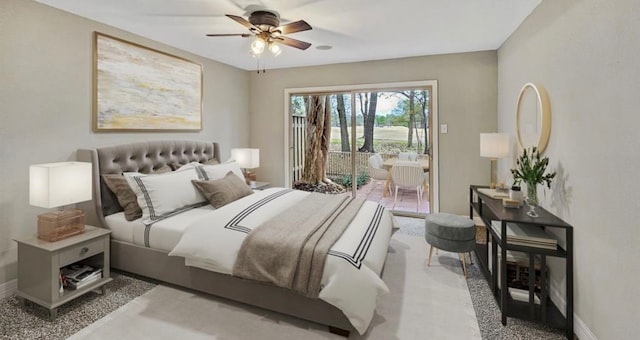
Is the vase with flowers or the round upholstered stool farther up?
the vase with flowers

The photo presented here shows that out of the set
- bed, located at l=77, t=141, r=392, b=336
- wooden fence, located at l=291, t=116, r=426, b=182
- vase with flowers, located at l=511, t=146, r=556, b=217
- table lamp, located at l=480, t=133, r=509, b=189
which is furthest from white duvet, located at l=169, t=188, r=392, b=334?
wooden fence, located at l=291, t=116, r=426, b=182

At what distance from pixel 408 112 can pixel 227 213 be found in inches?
128

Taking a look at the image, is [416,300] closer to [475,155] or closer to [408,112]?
[475,155]

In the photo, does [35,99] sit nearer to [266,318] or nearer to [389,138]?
[266,318]

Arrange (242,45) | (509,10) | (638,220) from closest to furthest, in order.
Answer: (638,220) < (509,10) < (242,45)

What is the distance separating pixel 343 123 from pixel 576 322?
149 inches

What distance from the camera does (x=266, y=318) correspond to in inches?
84.0

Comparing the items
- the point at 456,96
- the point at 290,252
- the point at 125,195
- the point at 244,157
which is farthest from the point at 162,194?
the point at 456,96

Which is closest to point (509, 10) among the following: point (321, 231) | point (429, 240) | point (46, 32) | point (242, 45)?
point (429, 240)

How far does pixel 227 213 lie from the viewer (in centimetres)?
253

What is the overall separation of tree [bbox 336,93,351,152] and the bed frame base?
326cm

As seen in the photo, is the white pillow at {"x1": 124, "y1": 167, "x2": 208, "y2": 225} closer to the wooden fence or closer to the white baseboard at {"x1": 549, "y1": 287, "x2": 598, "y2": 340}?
the wooden fence

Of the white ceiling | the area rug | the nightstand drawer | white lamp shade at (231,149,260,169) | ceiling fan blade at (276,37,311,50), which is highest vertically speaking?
the white ceiling

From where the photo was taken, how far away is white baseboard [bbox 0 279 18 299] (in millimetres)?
2365
